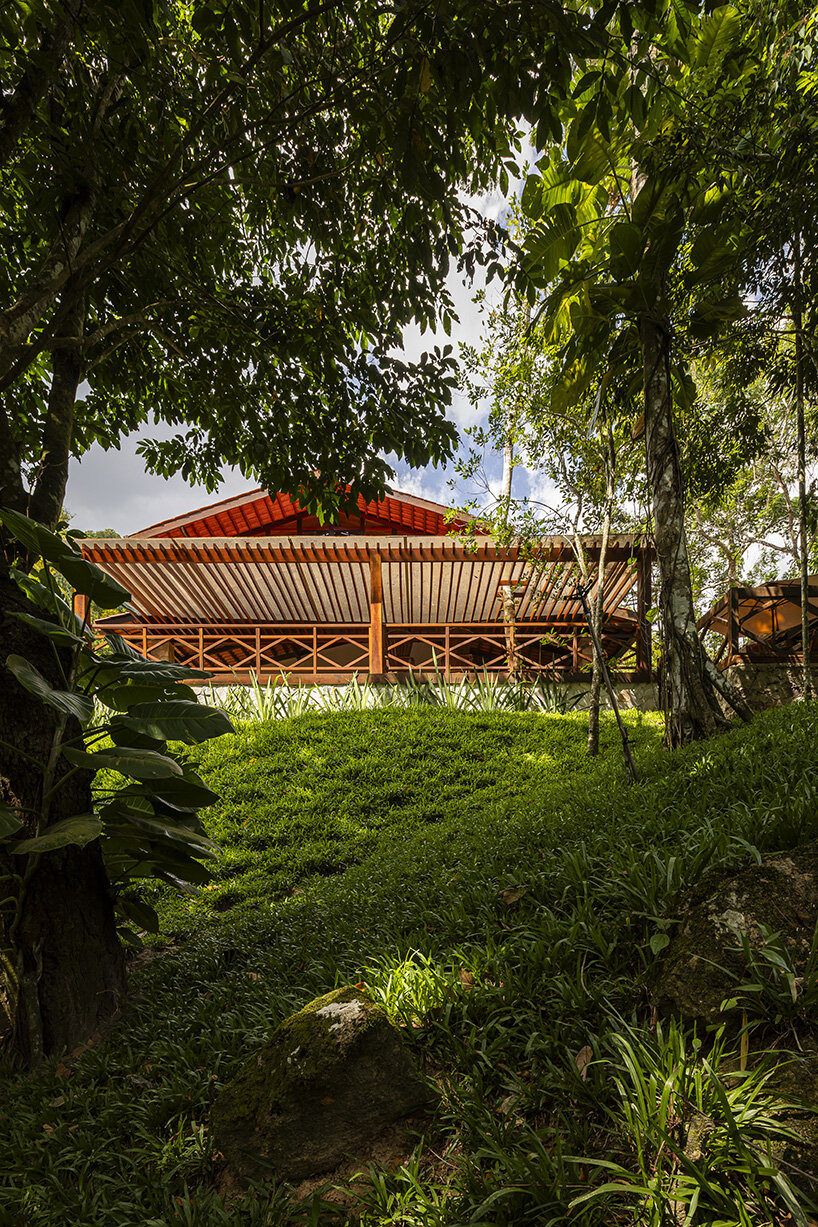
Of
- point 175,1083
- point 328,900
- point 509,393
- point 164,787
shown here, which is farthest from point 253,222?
point 175,1083

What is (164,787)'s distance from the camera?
105 inches

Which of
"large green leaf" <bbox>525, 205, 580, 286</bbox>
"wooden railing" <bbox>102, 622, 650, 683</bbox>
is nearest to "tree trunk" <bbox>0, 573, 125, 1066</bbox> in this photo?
"large green leaf" <bbox>525, 205, 580, 286</bbox>

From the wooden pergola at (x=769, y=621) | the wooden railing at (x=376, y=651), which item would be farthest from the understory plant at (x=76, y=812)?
the wooden pergola at (x=769, y=621)

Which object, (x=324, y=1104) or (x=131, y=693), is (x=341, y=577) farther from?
(x=324, y=1104)

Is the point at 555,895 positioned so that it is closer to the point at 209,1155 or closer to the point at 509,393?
the point at 209,1155

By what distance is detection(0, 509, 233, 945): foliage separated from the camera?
2119 millimetres

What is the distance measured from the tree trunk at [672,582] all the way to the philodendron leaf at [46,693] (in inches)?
172

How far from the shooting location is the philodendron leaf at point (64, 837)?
1.98 metres

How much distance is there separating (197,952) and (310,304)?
4684 millimetres

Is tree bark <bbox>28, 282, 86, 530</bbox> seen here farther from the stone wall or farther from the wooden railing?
the stone wall

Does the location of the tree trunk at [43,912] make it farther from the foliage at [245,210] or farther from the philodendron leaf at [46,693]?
the foliage at [245,210]

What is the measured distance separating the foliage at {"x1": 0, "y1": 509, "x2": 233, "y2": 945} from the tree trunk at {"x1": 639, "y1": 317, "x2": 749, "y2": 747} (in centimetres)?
385

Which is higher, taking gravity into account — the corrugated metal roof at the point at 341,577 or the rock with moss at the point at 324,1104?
the corrugated metal roof at the point at 341,577

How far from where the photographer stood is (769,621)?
9297 mm
